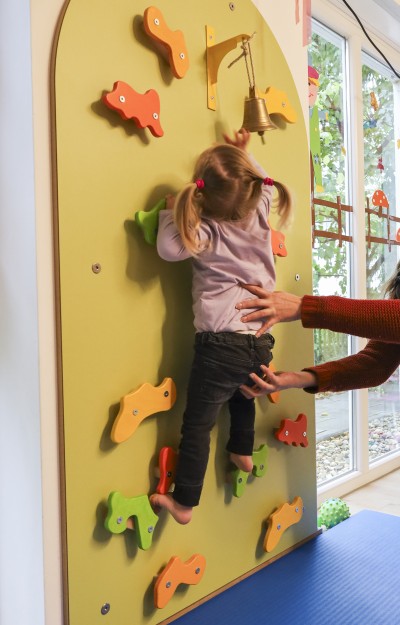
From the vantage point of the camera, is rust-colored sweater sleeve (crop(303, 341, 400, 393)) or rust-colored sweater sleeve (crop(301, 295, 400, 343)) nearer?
rust-colored sweater sleeve (crop(301, 295, 400, 343))

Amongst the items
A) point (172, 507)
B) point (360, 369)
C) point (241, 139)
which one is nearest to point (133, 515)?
→ point (172, 507)

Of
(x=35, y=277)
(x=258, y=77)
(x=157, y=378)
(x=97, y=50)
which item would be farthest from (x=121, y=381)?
(x=258, y=77)

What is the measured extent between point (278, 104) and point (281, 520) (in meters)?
1.17

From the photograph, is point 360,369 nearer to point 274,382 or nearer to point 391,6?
point 274,382

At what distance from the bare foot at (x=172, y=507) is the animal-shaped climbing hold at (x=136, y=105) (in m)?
0.80

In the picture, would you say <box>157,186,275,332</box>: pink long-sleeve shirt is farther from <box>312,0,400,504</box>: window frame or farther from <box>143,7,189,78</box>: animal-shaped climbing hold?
<box>312,0,400,504</box>: window frame

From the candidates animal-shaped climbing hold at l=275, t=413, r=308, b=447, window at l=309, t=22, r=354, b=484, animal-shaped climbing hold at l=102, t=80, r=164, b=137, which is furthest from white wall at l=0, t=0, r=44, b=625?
window at l=309, t=22, r=354, b=484

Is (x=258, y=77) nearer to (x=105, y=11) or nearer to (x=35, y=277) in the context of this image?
(x=105, y=11)

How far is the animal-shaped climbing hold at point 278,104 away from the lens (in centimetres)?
160

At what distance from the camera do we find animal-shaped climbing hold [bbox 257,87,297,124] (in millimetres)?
1599

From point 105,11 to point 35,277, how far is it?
58cm

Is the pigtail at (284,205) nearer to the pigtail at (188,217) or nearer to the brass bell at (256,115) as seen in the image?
the brass bell at (256,115)

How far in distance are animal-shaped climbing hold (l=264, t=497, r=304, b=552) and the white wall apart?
70 cm

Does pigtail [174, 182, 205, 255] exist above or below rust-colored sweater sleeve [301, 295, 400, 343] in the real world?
above
